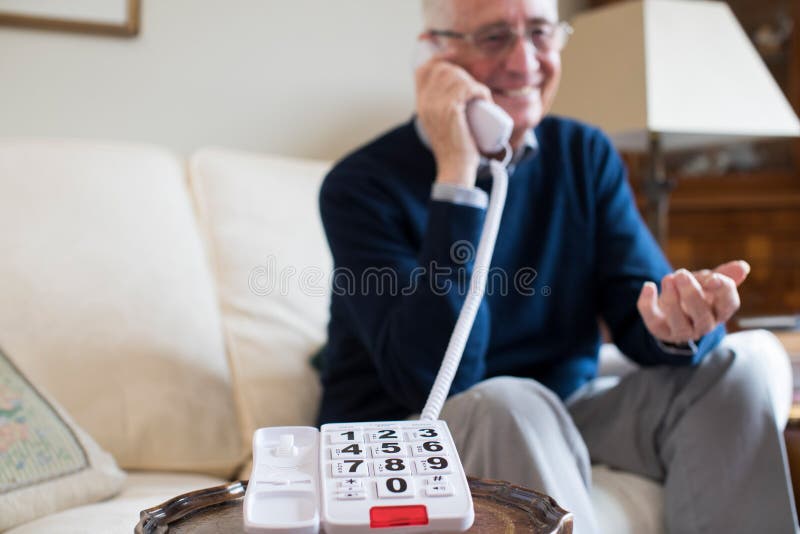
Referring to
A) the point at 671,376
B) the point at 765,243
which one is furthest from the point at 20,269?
the point at 765,243

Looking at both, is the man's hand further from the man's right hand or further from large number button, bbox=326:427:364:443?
large number button, bbox=326:427:364:443

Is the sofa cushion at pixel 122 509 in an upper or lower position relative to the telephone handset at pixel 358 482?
lower

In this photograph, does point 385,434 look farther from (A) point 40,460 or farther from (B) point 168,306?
(B) point 168,306

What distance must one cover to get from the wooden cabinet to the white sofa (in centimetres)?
88

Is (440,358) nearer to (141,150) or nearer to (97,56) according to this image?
(141,150)

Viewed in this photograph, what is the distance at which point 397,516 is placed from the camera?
52cm

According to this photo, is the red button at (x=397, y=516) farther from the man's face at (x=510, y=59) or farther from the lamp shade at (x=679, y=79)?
the lamp shade at (x=679, y=79)

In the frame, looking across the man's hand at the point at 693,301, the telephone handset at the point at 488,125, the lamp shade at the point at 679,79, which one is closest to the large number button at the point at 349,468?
the man's hand at the point at 693,301

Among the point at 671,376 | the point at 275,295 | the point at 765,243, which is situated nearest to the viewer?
the point at 671,376

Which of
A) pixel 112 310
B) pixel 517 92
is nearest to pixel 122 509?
pixel 112 310

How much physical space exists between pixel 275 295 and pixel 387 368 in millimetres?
468

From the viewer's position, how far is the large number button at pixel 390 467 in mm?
559

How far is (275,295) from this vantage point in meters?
1.46

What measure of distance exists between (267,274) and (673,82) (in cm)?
86
